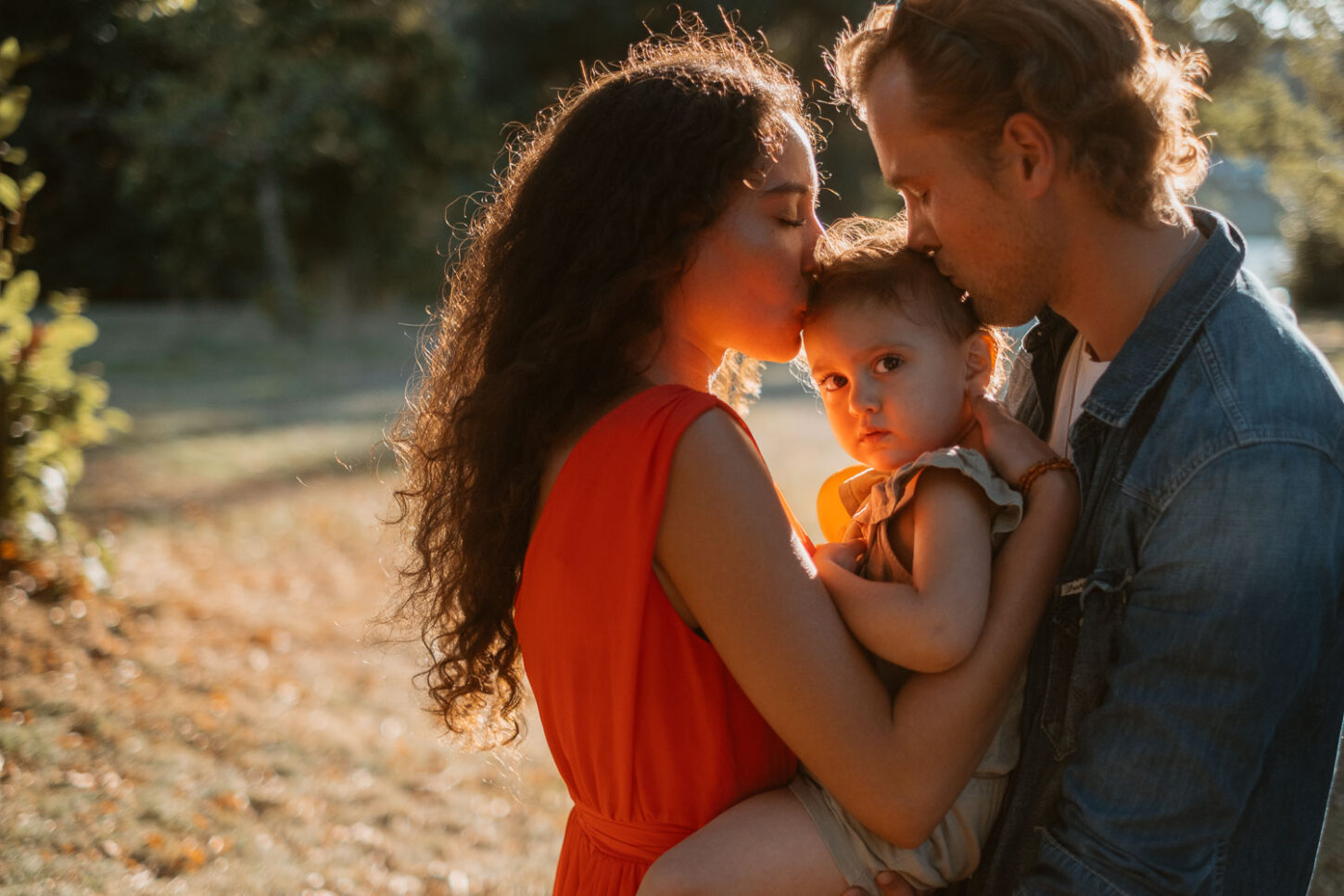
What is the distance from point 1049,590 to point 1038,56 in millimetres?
994

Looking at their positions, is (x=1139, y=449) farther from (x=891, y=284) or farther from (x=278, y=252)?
(x=278, y=252)

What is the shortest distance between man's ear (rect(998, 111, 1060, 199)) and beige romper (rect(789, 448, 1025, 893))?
566 millimetres

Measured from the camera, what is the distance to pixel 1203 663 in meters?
1.75

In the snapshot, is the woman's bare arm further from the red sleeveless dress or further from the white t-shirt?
the white t-shirt

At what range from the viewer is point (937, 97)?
2.19m

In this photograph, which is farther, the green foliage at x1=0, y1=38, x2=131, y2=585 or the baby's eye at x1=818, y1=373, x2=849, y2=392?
the green foliage at x1=0, y1=38, x2=131, y2=585

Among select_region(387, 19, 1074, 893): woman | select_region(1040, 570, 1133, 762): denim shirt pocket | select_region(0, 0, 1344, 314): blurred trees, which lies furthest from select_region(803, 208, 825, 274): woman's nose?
select_region(0, 0, 1344, 314): blurred trees

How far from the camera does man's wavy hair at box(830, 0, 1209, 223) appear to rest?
210cm

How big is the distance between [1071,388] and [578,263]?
3.70 feet

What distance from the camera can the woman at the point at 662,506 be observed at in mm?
1823

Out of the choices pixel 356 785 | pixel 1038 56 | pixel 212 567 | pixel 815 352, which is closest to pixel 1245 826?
pixel 815 352

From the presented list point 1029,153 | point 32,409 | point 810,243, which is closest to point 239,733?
A: point 32,409

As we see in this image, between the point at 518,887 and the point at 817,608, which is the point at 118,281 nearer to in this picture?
the point at 518,887

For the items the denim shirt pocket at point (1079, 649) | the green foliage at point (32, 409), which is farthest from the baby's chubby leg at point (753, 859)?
the green foliage at point (32, 409)
